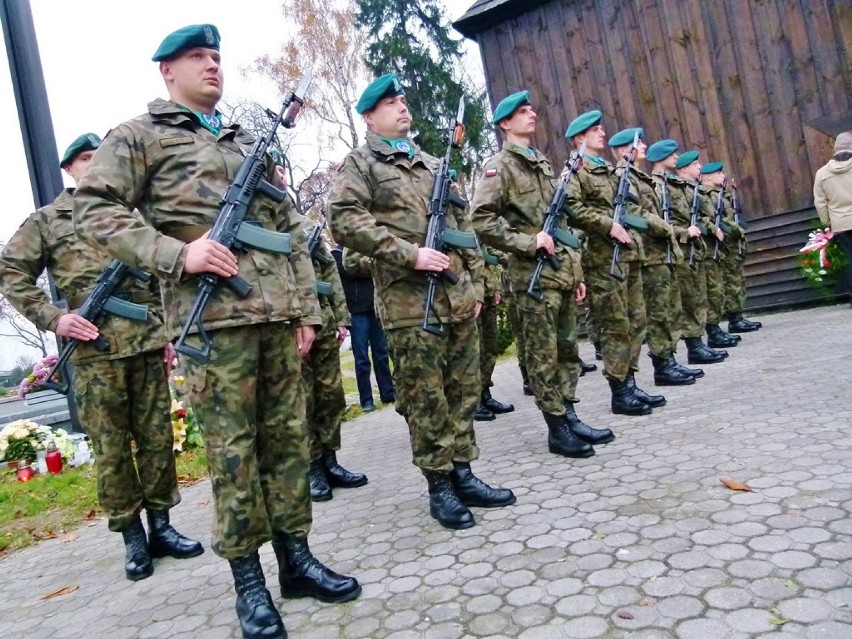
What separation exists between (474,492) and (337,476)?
1.36 m

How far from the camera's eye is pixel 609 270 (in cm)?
507

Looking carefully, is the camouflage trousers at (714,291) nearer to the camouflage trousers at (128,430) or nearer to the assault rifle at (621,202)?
the assault rifle at (621,202)

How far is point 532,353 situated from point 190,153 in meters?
2.41

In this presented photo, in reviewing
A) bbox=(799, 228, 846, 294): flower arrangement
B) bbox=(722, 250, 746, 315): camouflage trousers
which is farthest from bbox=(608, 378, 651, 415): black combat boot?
bbox=(799, 228, 846, 294): flower arrangement

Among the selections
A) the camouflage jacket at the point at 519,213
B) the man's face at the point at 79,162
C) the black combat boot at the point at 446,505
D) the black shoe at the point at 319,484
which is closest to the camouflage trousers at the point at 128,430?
the black shoe at the point at 319,484

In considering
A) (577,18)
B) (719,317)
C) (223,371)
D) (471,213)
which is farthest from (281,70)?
(223,371)

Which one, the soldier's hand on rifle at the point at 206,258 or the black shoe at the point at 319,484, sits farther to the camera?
the black shoe at the point at 319,484

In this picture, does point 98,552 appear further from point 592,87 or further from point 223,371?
point 592,87

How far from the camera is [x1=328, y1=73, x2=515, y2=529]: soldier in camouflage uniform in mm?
3340

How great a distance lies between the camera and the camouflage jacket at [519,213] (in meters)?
4.21

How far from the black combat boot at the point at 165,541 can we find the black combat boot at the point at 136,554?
0.35 feet

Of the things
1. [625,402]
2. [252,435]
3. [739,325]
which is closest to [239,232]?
[252,435]

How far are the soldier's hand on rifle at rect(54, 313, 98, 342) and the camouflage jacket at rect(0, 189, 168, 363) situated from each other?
5.9 inches

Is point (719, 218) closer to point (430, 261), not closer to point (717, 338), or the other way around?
point (717, 338)
